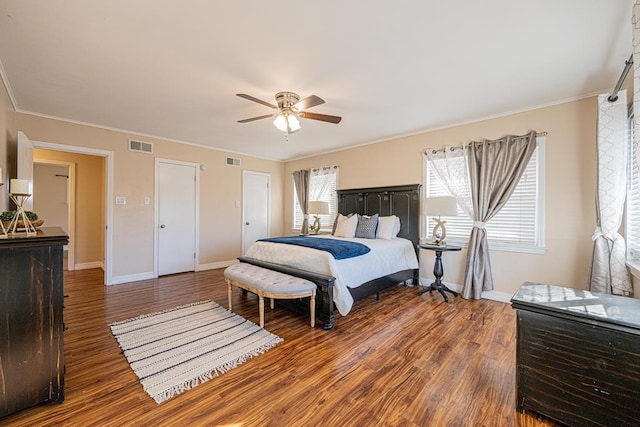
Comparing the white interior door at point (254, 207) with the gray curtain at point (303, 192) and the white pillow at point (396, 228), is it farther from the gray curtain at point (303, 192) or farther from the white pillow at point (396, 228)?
the white pillow at point (396, 228)

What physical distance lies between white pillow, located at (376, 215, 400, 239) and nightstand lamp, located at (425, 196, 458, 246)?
61 cm

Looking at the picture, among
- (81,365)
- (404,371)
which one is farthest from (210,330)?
(404,371)

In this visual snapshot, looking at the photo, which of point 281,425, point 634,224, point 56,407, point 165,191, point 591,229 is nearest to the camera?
point 281,425

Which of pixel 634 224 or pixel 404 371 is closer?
pixel 404 371

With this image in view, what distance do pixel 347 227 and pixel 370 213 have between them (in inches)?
25.9

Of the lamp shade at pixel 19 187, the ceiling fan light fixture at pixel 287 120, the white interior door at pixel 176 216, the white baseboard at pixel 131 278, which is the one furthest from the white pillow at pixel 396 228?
the white baseboard at pixel 131 278

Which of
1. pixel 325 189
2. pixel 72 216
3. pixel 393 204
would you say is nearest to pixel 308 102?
pixel 393 204

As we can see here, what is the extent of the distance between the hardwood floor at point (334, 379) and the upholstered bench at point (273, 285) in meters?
0.36

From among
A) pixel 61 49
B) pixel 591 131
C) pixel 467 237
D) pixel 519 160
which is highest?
pixel 61 49

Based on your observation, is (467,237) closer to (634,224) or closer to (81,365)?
(634,224)

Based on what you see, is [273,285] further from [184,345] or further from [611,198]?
[611,198]

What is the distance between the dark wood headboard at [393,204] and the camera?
4.32 metres

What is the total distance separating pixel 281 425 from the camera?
149 cm

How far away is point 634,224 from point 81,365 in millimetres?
5097
